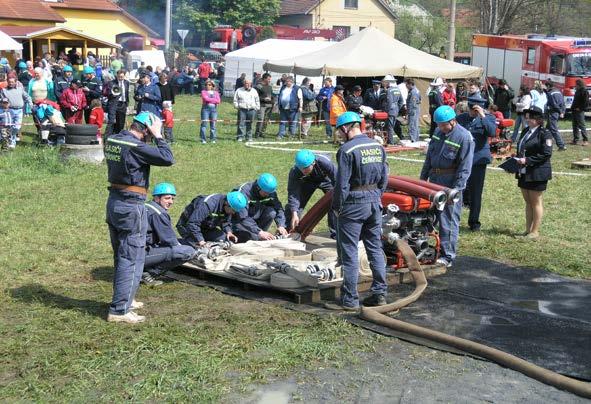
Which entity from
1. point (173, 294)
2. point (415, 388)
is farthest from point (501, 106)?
point (415, 388)

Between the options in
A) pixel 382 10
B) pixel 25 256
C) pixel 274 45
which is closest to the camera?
pixel 25 256

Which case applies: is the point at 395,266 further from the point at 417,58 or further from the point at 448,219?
the point at 417,58

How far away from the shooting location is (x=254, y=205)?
10.2 metres

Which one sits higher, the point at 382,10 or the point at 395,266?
the point at 382,10

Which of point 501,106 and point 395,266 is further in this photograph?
point 501,106

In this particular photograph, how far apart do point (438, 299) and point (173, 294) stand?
2.56 metres

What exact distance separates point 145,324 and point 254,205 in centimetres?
284

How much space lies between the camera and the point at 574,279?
9.56 meters

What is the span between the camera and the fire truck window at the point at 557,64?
2982 cm

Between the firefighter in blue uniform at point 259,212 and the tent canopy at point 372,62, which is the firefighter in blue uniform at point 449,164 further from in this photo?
the tent canopy at point 372,62

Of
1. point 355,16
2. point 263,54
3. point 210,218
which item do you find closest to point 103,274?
point 210,218

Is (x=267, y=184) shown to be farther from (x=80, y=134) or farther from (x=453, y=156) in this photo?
(x=80, y=134)

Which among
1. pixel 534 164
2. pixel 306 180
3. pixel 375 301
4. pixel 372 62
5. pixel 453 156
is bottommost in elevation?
pixel 375 301

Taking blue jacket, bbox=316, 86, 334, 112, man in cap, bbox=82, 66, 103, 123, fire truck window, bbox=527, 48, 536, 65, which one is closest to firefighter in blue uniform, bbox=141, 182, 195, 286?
man in cap, bbox=82, 66, 103, 123
